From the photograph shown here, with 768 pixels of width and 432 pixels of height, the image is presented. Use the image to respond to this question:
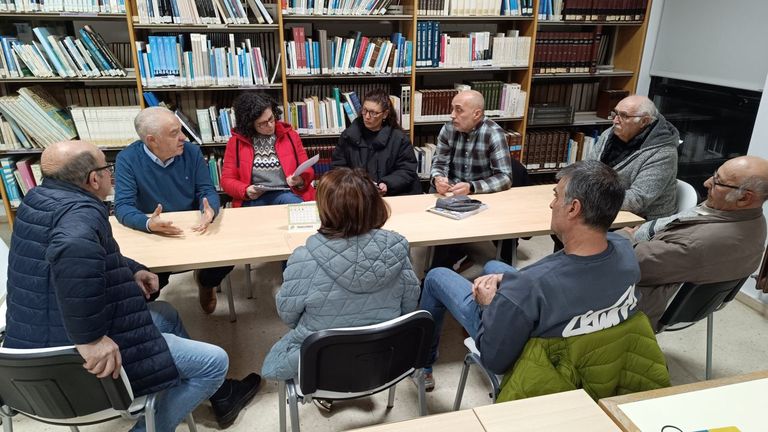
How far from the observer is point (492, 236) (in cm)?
223

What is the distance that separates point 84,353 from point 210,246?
29.7 inches

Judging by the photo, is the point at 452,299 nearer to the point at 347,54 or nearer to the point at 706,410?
the point at 706,410

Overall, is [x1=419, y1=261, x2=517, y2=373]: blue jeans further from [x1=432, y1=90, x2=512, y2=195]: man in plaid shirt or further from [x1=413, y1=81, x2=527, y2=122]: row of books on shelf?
[x1=413, y1=81, x2=527, y2=122]: row of books on shelf

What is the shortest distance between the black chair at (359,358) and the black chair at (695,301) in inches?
41.9

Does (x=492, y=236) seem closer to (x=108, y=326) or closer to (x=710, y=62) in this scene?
(x=108, y=326)

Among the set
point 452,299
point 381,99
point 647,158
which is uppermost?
point 381,99

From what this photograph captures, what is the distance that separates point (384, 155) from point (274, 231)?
3.95ft

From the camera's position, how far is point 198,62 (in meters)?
3.39

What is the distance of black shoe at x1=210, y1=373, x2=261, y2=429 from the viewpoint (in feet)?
6.82

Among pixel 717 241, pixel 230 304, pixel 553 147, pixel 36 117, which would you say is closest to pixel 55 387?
pixel 230 304

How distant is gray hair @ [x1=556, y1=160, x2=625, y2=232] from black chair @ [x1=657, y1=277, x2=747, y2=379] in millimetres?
737

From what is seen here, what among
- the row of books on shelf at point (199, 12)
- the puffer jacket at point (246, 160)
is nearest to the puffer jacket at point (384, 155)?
the puffer jacket at point (246, 160)

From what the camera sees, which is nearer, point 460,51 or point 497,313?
point 497,313

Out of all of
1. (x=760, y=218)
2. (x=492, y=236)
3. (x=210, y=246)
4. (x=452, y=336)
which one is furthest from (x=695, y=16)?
(x=210, y=246)
